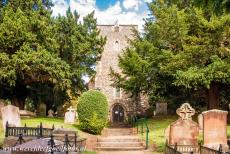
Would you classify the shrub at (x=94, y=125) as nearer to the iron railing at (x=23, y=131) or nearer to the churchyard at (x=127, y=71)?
the churchyard at (x=127, y=71)

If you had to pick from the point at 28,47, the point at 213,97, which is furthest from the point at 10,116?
the point at 213,97

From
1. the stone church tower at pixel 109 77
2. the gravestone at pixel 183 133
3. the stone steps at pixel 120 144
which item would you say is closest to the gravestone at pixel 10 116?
the stone steps at pixel 120 144

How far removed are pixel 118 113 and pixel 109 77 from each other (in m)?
4.79

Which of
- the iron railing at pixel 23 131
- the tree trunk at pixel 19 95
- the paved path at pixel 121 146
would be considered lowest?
the paved path at pixel 121 146

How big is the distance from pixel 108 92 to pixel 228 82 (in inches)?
943

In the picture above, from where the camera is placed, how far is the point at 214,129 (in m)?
18.5

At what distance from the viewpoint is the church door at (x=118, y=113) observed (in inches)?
2016

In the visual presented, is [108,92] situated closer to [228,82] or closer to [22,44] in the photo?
[22,44]

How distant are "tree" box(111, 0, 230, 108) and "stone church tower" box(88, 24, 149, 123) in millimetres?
15856

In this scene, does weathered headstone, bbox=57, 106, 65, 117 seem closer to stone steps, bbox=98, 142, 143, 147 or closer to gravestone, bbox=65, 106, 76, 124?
gravestone, bbox=65, 106, 76, 124

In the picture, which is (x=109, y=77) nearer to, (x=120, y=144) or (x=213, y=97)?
(x=213, y=97)

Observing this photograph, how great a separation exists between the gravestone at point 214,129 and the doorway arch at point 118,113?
32.5m

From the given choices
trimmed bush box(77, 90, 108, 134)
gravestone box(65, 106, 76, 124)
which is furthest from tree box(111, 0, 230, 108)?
trimmed bush box(77, 90, 108, 134)

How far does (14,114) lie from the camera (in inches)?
855
